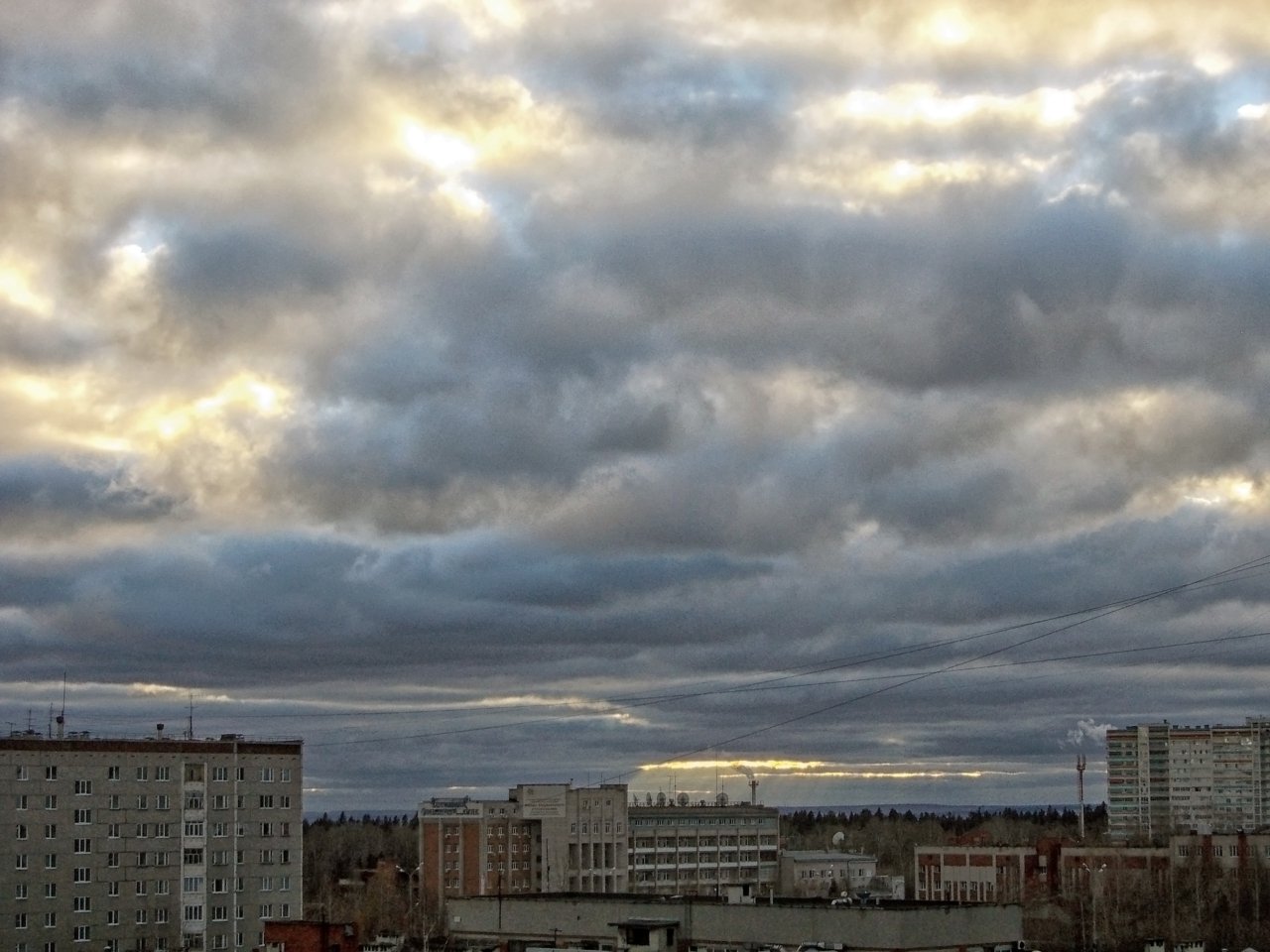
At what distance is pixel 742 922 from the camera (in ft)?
295

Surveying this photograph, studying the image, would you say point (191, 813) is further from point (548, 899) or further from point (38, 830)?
point (548, 899)

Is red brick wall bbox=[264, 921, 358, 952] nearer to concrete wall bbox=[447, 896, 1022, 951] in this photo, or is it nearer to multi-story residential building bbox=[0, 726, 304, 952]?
concrete wall bbox=[447, 896, 1022, 951]

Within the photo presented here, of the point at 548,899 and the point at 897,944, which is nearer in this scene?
the point at 897,944

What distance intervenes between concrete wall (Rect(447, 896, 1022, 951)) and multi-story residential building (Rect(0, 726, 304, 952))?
29.4m

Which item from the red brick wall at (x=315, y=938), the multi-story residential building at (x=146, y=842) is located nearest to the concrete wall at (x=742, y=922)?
the red brick wall at (x=315, y=938)

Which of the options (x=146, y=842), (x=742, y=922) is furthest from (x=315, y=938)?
(x=146, y=842)

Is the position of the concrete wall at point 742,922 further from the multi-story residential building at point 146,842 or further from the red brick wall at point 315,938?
the multi-story residential building at point 146,842

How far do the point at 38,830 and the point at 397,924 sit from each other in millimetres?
77683

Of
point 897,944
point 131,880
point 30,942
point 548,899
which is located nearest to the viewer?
point 897,944

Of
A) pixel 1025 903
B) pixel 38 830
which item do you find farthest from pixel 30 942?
pixel 1025 903

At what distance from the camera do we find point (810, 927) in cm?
8688

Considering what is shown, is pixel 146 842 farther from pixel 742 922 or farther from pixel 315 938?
pixel 742 922

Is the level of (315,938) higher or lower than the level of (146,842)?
lower

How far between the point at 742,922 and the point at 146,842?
5190 centimetres
